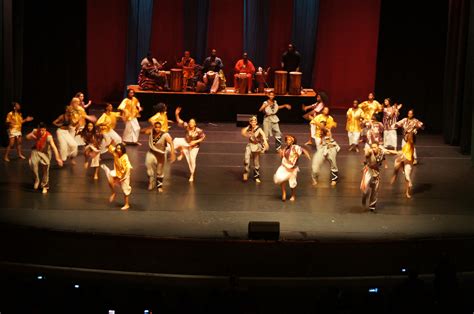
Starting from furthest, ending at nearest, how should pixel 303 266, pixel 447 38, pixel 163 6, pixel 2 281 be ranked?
1. pixel 163 6
2. pixel 447 38
3. pixel 303 266
4. pixel 2 281

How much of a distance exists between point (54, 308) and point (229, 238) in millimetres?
3959

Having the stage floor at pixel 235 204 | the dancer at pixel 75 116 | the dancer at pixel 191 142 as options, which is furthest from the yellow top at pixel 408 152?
the dancer at pixel 75 116

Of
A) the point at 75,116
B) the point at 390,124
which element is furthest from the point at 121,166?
the point at 390,124

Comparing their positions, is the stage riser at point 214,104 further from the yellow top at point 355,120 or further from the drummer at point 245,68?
the yellow top at point 355,120

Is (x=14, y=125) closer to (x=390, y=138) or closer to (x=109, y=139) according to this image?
(x=109, y=139)

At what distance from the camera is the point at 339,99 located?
24.6m

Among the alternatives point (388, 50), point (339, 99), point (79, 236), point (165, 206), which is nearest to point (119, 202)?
point (165, 206)

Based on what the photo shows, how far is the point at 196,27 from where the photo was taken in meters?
23.6

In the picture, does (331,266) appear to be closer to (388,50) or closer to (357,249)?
(357,249)

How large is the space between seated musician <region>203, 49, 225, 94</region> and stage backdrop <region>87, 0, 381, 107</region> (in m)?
1.05

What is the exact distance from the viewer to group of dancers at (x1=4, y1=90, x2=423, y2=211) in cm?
1526

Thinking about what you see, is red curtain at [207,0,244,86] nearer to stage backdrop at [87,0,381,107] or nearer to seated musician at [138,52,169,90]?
stage backdrop at [87,0,381,107]

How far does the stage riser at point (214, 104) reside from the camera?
71.8ft

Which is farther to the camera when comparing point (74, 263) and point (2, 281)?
point (74, 263)
